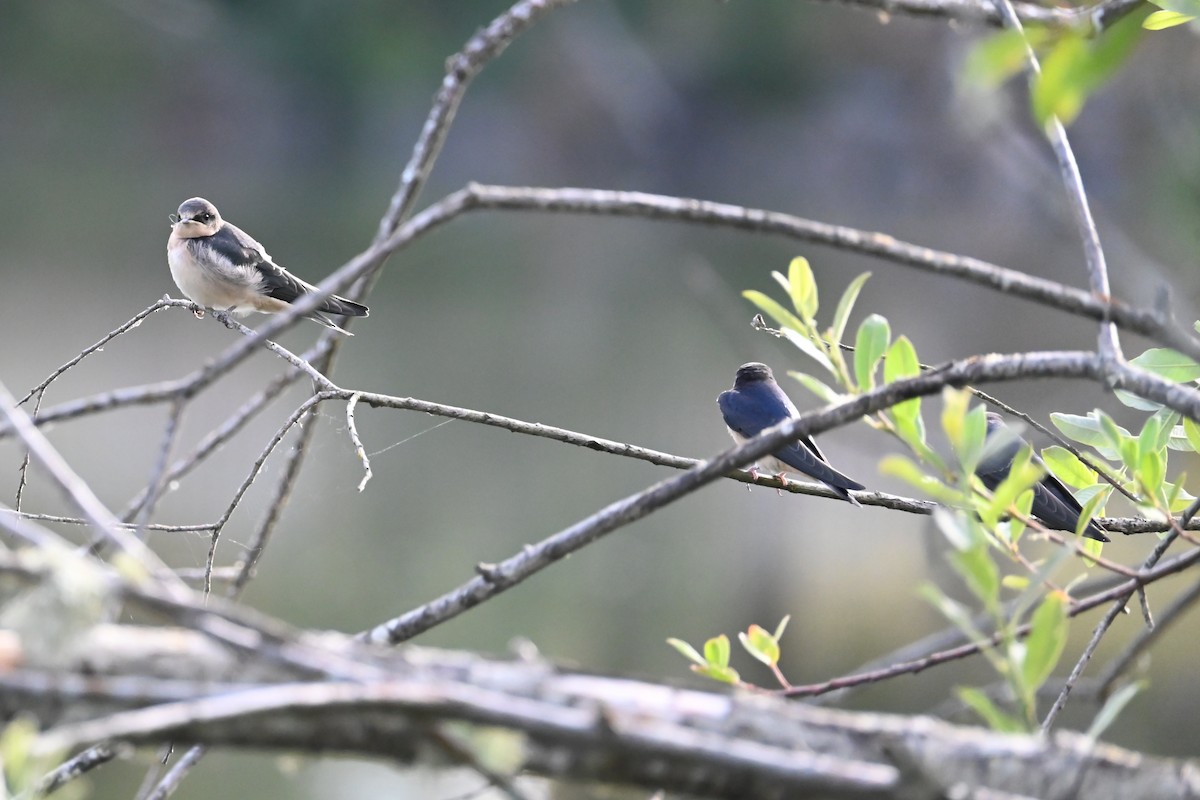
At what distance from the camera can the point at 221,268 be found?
5.91 m

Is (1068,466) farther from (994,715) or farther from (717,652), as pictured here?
(994,715)

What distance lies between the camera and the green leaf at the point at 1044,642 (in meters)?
1.36

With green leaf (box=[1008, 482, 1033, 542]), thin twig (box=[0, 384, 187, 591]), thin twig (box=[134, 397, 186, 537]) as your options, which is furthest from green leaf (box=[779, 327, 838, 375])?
thin twig (box=[0, 384, 187, 591])

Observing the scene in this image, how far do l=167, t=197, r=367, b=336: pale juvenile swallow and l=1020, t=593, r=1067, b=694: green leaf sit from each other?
16.1 feet

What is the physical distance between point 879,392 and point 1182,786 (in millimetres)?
599

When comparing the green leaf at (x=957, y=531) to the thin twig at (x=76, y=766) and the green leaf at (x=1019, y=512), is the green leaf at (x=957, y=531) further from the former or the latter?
the thin twig at (x=76, y=766)

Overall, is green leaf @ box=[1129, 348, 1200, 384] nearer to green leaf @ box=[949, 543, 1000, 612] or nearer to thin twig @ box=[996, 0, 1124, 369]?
thin twig @ box=[996, 0, 1124, 369]

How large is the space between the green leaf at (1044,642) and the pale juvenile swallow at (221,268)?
4.89 metres

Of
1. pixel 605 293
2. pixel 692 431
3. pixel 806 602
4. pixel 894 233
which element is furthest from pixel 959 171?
pixel 806 602

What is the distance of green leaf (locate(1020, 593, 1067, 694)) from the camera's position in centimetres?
136

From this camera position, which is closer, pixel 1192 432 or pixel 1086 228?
pixel 1086 228

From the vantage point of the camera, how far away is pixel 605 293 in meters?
24.0

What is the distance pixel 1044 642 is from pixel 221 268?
5.15m

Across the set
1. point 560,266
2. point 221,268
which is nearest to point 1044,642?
point 221,268
